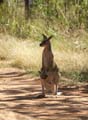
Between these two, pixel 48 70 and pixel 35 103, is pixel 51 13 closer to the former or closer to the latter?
pixel 48 70

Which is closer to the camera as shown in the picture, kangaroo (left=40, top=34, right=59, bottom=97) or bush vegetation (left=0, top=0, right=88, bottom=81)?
kangaroo (left=40, top=34, right=59, bottom=97)

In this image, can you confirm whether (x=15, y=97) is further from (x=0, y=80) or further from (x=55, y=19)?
(x=55, y=19)

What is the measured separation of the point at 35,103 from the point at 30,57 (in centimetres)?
448

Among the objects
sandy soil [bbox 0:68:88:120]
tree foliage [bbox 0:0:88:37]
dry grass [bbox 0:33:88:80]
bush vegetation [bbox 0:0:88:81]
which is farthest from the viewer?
tree foliage [bbox 0:0:88:37]

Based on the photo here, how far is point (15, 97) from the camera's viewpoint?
8898 mm

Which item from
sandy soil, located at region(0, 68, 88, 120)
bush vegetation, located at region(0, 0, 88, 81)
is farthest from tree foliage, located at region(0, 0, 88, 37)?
sandy soil, located at region(0, 68, 88, 120)

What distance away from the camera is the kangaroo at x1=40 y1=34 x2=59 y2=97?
8.68 m

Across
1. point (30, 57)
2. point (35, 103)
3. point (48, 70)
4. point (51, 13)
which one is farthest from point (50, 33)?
point (35, 103)

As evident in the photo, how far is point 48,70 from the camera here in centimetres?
875

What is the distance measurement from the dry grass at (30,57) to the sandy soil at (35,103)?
1199 millimetres

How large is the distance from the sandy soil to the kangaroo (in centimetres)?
23

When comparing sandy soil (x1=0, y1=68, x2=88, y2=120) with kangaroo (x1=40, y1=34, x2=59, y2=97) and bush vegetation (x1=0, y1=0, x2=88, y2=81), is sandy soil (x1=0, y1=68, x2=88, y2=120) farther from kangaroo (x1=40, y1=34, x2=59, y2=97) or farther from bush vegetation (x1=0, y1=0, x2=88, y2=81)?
bush vegetation (x1=0, y1=0, x2=88, y2=81)

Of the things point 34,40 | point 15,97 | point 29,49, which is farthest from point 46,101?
point 34,40

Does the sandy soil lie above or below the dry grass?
below
